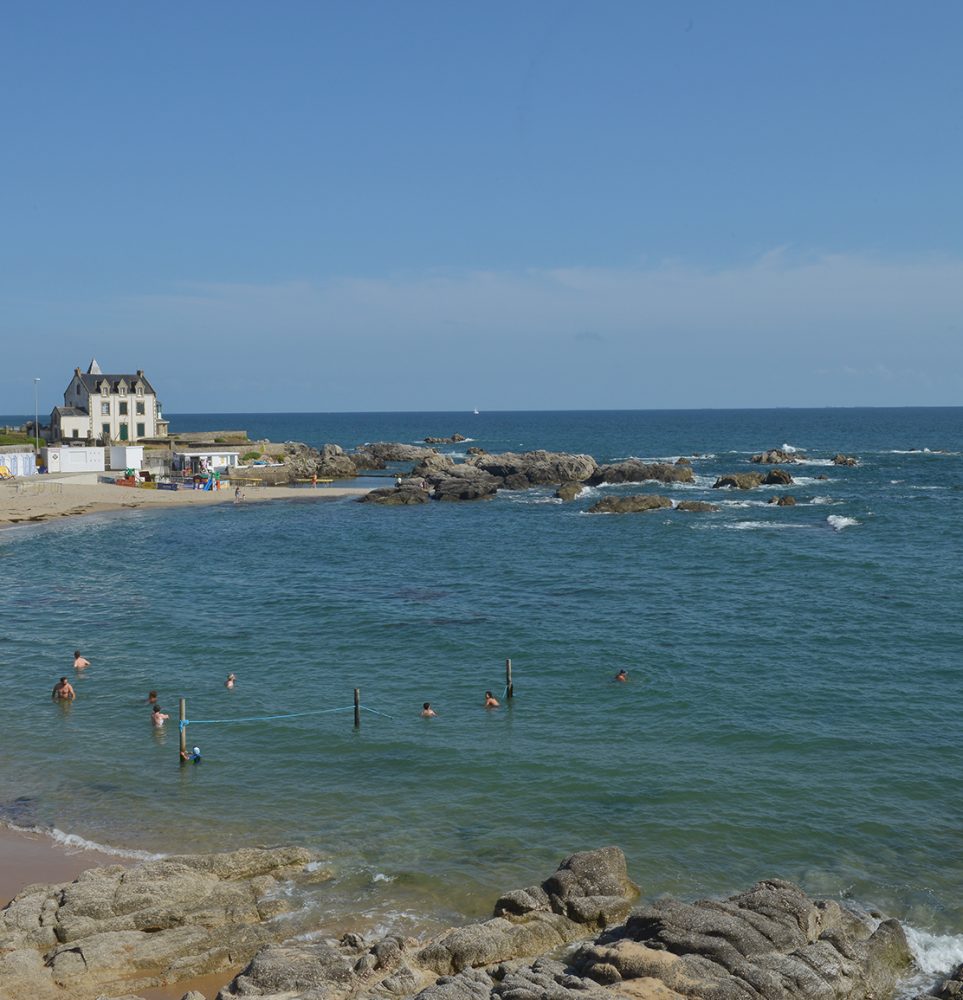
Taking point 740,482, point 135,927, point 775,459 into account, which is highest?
point 775,459

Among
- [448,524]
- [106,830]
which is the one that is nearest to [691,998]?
[106,830]

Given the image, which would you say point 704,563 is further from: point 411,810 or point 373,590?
point 411,810

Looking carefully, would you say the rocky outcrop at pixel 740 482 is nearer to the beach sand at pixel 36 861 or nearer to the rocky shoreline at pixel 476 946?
the rocky shoreline at pixel 476 946

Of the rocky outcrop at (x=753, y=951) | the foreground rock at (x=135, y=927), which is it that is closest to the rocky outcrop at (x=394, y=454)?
the foreground rock at (x=135, y=927)

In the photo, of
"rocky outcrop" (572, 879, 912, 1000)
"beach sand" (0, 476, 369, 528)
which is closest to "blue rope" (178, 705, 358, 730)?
"rocky outcrop" (572, 879, 912, 1000)

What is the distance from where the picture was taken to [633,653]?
3919cm

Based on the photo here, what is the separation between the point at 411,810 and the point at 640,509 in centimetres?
5614

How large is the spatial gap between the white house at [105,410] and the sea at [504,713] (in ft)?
137

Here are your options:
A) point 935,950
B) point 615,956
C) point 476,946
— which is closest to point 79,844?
point 476,946

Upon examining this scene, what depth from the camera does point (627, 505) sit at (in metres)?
79.7

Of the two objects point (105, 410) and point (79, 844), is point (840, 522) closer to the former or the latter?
point (79, 844)

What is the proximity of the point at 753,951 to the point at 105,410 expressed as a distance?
10014cm

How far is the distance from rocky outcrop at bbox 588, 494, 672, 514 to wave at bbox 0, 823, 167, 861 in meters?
59.1

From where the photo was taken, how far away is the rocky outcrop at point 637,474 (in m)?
100
